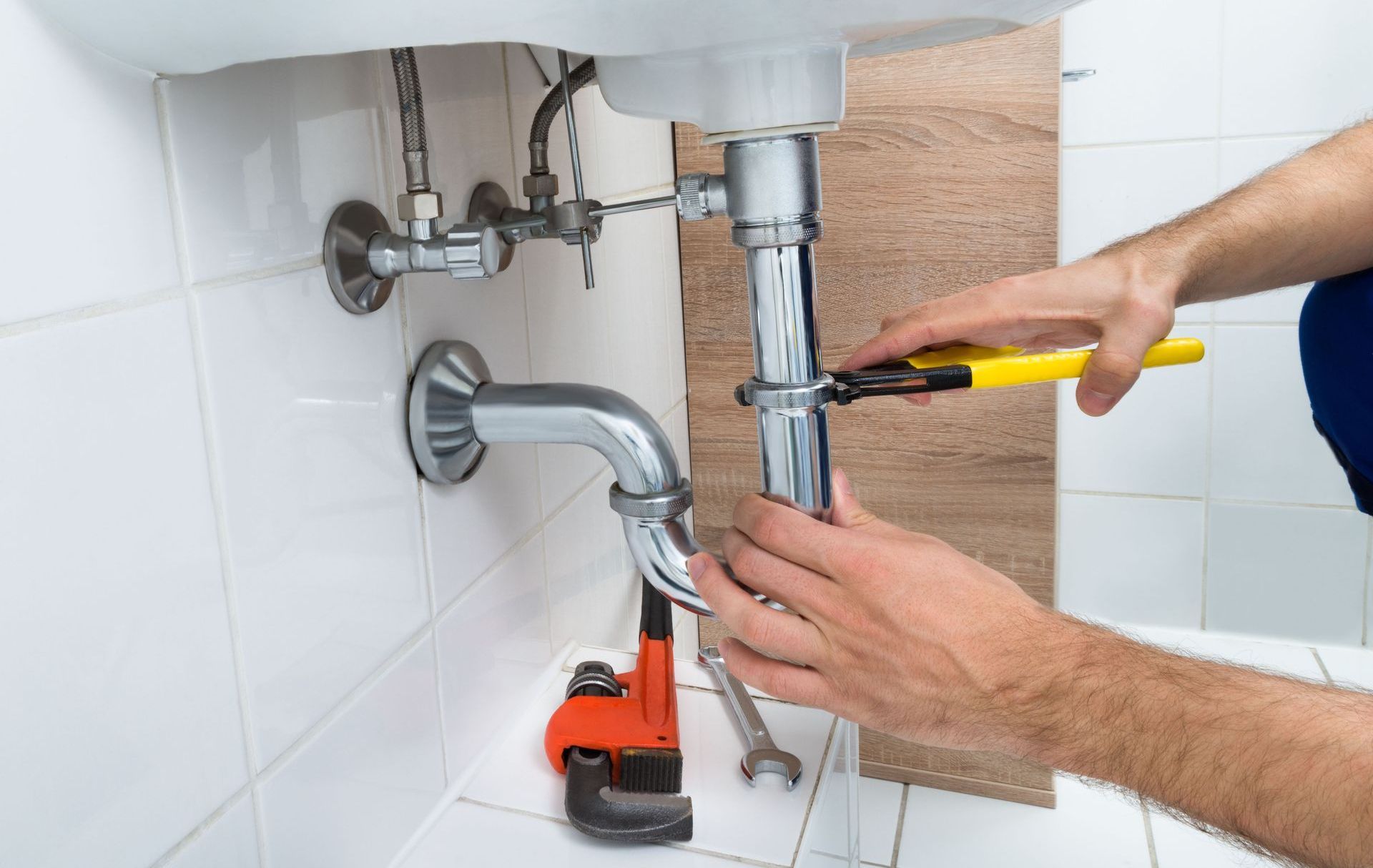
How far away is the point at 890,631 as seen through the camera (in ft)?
1.45

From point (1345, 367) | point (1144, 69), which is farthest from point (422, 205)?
point (1144, 69)

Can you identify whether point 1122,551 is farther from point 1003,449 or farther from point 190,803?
point 190,803

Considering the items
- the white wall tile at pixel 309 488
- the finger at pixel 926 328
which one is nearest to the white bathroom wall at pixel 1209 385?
the finger at pixel 926 328

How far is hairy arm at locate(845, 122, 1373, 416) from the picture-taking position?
59cm

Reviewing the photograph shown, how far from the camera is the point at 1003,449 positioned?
1.10m

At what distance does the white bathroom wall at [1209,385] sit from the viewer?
4.34 feet

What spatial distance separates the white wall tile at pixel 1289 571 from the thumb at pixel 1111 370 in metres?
1.06

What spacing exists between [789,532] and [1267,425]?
1236mm

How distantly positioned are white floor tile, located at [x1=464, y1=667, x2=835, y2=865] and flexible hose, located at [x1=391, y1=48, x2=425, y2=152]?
0.39 metres

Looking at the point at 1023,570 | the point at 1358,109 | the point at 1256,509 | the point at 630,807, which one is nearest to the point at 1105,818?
the point at 1023,570

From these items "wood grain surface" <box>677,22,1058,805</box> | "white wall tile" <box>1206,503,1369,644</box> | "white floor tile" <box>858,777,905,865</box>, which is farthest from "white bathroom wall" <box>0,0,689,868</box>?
"white wall tile" <box>1206,503,1369,644</box>

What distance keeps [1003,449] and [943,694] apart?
705mm

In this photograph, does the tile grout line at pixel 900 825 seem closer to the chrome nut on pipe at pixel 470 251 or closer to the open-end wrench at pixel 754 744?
the open-end wrench at pixel 754 744

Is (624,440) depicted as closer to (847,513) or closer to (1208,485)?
(847,513)
